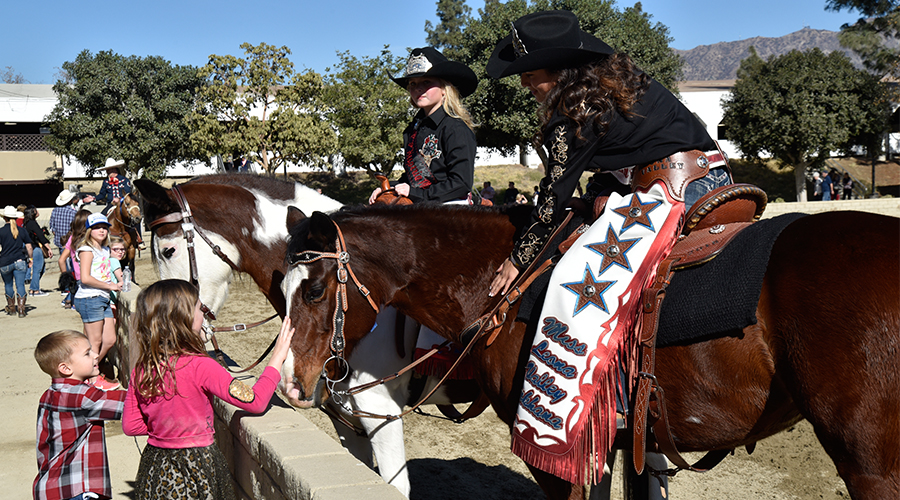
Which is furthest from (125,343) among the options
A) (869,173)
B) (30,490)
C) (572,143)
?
(869,173)

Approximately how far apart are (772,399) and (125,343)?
289 inches

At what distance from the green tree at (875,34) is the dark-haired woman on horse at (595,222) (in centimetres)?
3569

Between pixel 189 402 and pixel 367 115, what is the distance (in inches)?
1137

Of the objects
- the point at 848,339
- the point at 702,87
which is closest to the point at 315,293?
the point at 848,339

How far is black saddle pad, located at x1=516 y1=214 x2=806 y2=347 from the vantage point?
217 centimetres

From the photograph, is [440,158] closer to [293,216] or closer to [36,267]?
[293,216]

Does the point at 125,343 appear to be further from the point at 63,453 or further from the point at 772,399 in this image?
the point at 772,399

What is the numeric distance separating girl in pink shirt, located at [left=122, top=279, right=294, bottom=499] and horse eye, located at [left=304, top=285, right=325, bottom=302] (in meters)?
0.17

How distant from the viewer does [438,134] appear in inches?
159

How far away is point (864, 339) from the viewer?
6.44 feet

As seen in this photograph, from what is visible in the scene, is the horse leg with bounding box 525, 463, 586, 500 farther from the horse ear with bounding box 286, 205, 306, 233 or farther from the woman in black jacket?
the woman in black jacket

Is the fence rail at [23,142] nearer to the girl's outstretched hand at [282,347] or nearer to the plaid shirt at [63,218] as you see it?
the plaid shirt at [63,218]

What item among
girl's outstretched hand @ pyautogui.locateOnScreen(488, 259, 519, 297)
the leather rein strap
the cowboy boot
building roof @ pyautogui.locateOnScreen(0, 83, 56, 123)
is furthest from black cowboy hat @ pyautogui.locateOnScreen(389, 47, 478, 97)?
building roof @ pyautogui.locateOnScreen(0, 83, 56, 123)

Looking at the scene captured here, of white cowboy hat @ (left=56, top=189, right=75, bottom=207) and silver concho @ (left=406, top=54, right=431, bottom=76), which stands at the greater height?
silver concho @ (left=406, top=54, right=431, bottom=76)
